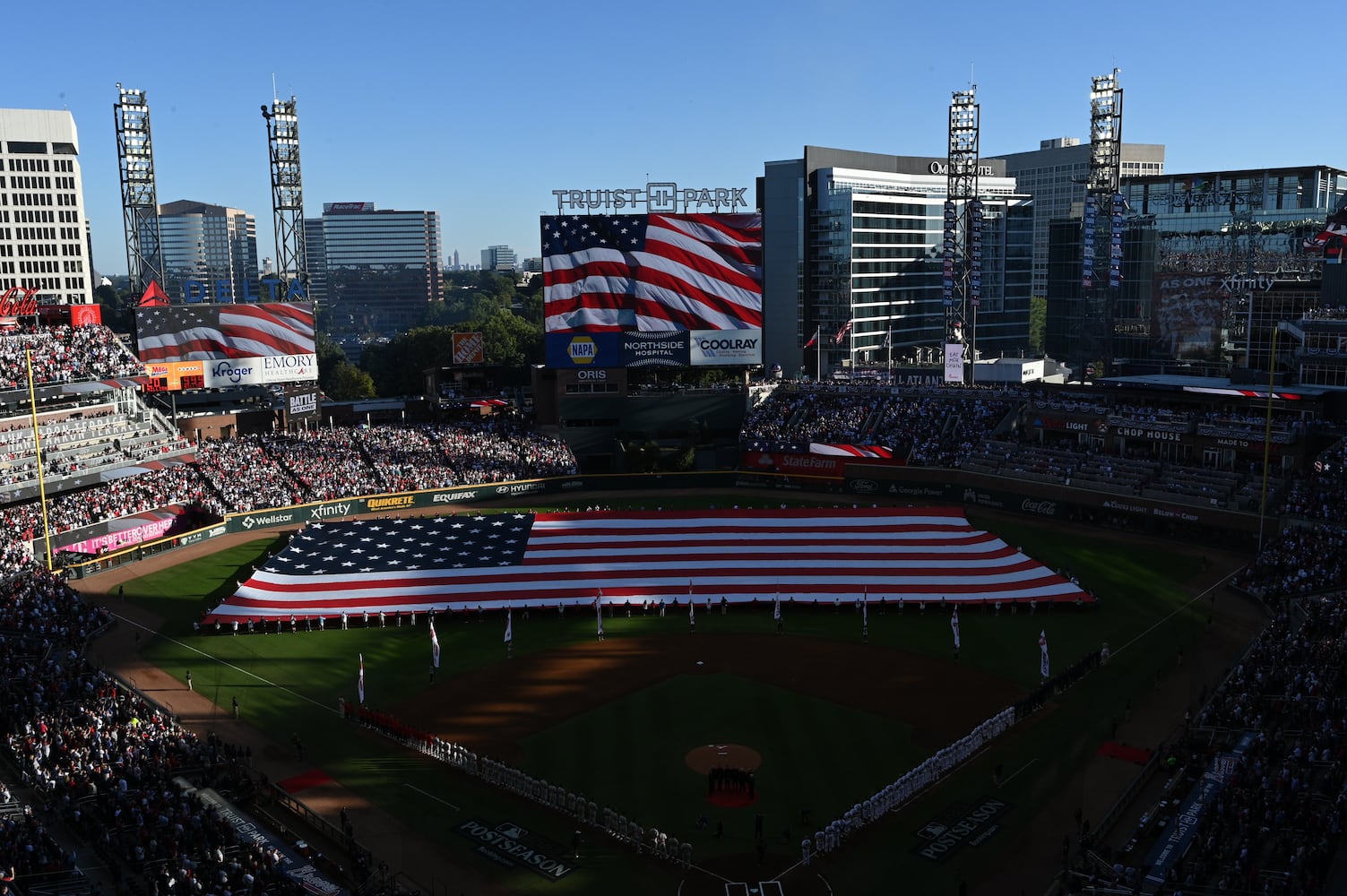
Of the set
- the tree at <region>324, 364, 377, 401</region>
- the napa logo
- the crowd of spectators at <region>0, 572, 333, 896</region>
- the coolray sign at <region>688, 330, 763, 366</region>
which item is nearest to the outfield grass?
the crowd of spectators at <region>0, 572, 333, 896</region>

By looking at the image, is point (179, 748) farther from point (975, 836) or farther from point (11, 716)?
point (975, 836)

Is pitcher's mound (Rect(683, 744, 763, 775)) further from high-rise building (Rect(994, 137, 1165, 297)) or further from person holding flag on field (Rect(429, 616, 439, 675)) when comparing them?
high-rise building (Rect(994, 137, 1165, 297))

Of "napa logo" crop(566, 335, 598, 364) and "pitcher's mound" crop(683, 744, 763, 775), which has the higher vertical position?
Result: "napa logo" crop(566, 335, 598, 364)

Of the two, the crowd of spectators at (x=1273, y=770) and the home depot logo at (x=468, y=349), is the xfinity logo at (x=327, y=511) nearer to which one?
the home depot logo at (x=468, y=349)

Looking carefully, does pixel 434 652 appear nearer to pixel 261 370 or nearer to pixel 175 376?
pixel 261 370

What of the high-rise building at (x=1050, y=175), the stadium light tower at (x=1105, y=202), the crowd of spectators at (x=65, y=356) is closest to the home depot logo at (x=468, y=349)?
the crowd of spectators at (x=65, y=356)

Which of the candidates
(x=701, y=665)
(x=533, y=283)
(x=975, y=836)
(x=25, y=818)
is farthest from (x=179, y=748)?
(x=533, y=283)

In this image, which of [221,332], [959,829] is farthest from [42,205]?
[959,829]
